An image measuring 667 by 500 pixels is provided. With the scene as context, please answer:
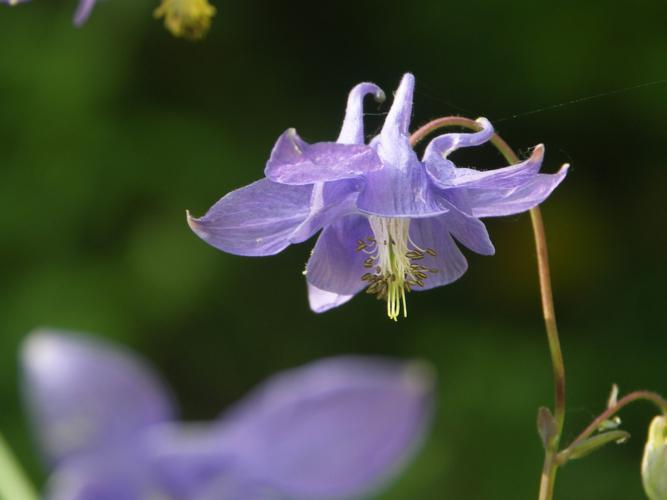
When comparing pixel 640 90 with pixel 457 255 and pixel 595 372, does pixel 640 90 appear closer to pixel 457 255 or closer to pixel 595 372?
pixel 595 372

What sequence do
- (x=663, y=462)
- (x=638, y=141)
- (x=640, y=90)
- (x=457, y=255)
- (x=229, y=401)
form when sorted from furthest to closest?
(x=229, y=401), (x=638, y=141), (x=640, y=90), (x=457, y=255), (x=663, y=462)

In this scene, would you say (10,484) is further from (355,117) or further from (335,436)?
(355,117)

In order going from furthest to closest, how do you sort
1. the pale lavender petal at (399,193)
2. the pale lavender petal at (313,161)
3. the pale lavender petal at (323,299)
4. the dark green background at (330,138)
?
the dark green background at (330,138) → the pale lavender petal at (323,299) → the pale lavender petal at (399,193) → the pale lavender petal at (313,161)

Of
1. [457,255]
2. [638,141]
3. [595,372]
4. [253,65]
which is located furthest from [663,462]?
[253,65]

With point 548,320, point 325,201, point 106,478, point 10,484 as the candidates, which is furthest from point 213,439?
point 548,320

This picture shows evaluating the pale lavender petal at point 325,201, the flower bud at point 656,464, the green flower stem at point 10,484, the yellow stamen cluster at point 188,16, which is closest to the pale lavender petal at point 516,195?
the pale lavender petal at point 325,201

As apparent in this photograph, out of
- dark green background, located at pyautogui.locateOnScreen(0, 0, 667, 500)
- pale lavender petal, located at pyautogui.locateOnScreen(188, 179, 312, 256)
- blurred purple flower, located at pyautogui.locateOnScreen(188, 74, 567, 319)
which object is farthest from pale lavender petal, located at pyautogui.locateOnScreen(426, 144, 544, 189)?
dark green background, located at pyautogui.locateOnScreen(0, 0, 667, 500)

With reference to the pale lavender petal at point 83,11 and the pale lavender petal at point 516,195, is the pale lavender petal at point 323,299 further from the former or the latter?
the pale lavender petal at point 83,11
